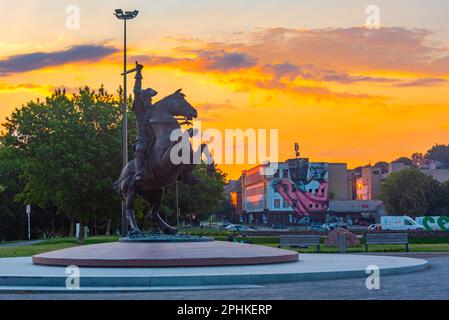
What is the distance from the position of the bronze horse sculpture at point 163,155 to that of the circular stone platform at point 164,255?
1.99 meters

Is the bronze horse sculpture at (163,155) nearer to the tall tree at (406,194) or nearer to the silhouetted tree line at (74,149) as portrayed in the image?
the silhouetted tree line at (74,149)

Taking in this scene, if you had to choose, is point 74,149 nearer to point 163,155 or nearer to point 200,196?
point 163,155

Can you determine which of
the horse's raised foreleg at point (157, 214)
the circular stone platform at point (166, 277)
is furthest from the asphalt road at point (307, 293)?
the horse's raised foreleg at point (157, 214)

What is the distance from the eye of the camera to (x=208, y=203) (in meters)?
106

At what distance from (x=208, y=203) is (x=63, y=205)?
4678 cm

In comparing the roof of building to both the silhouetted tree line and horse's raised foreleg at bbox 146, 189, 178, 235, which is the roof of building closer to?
the silhouetted tree line

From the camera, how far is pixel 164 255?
22.1 meters

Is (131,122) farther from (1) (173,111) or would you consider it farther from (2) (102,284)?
(2) (102,284)

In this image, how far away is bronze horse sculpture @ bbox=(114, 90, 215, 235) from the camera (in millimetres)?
24594

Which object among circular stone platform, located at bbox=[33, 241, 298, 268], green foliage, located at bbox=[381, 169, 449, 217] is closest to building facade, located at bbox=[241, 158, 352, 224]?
green foliage, located at bbox=[381, 169, 449, 217]

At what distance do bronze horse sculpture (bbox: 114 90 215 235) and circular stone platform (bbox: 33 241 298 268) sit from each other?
1.99 meters

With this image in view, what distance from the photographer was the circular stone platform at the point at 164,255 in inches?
861

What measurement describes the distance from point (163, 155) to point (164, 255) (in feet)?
12.3
